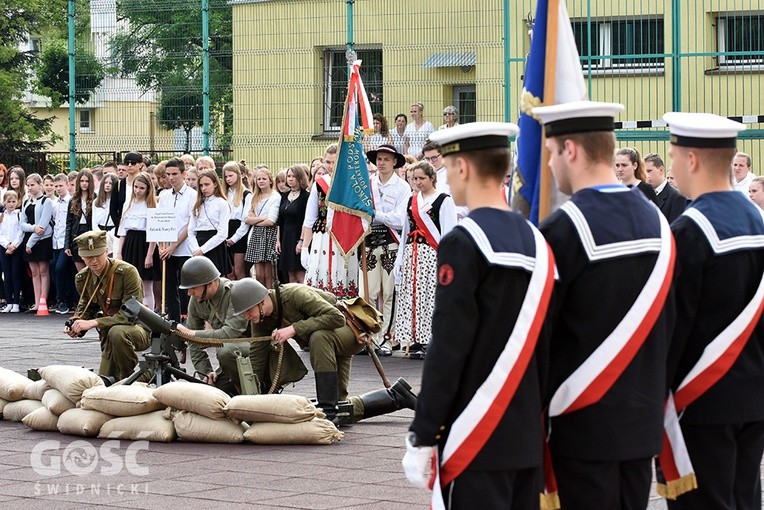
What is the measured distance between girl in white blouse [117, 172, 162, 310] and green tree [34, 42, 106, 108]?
538 centimetres

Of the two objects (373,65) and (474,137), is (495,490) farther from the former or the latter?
(373,65)

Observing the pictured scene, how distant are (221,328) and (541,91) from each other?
475 centimetres

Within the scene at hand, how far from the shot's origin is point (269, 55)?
2070 centimetres

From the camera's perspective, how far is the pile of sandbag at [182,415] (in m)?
9.21

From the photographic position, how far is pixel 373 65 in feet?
63.6

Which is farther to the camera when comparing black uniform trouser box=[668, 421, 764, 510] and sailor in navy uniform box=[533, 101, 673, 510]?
black uniform trouser box=[668, 421, 764, 510]

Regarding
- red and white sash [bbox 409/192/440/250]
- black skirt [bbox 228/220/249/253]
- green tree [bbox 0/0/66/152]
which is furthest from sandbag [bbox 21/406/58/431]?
green tree [bbox 0/0/66/152]

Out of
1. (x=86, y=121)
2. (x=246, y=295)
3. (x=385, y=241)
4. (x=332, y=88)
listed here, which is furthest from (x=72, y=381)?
(x=86, y=121)

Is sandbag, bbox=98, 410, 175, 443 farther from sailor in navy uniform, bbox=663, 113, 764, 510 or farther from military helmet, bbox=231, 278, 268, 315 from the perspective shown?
sailor in navy uniform, bbox=663, 113, 764, 510

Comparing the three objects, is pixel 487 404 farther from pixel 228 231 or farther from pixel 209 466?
pixel 228 231

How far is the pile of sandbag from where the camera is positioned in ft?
30.2

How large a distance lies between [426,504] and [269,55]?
14.2 meters

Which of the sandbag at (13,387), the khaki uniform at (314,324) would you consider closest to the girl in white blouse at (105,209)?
the sandbag at (13,387)

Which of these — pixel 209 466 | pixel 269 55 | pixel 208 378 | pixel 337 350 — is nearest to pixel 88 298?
pixel 208 378
